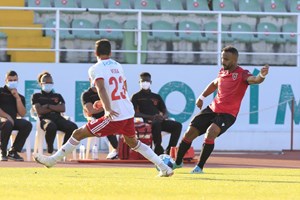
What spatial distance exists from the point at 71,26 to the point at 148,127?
6.32 meters

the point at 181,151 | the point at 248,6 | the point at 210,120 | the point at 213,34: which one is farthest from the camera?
the point at 248,6

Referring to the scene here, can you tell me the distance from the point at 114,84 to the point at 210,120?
2194 millimetres

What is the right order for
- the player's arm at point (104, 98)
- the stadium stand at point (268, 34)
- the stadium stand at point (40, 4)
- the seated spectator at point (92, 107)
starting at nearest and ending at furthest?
the player's arm at point (104, 98) → the seated spectator at point (92, 107) → the stadium stand at point (40, 4) → the stadium stand at point (268, 34)

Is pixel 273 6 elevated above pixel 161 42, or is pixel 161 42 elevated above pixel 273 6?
pixel 273 6

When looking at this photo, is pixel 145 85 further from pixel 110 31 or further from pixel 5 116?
pixel 110 31

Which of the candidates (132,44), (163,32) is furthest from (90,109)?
(163,32)

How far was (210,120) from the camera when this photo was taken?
16688 mm

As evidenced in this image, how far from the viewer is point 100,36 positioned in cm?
2661

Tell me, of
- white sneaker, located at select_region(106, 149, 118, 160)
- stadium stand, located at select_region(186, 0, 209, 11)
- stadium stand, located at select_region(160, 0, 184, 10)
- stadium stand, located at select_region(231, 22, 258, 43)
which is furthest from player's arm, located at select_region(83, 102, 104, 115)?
stadium stand, located at select_region(186, 0, 209, 11)

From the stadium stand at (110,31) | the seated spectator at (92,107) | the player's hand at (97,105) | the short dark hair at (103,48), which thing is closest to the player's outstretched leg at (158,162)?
the short dark hair at (103,48)

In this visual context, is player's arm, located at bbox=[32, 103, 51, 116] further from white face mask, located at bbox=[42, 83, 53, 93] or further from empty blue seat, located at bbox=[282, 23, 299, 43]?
empty blue seat, located at bbox=[282, 23, 299, 43]

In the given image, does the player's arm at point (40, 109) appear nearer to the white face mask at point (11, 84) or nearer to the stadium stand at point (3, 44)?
the white face mask at point (11, 84)

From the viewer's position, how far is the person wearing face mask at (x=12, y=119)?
69.4 feet
